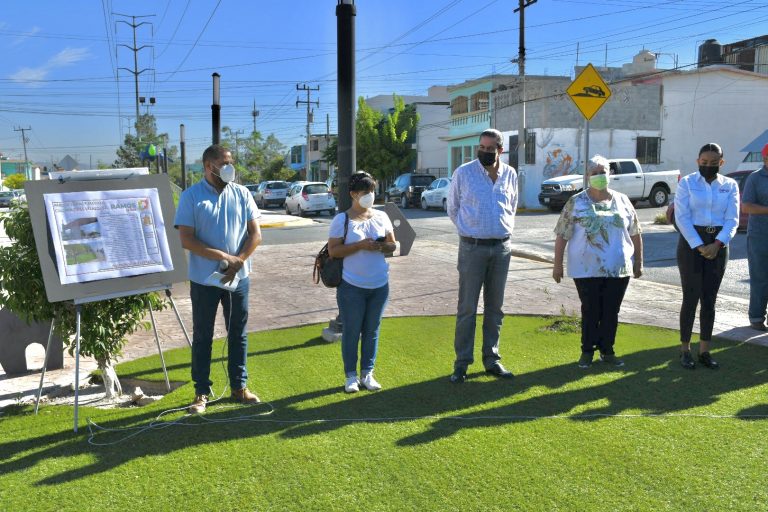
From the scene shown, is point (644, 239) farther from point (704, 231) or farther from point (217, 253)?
point (217, 253)

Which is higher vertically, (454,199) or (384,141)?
(384,141)

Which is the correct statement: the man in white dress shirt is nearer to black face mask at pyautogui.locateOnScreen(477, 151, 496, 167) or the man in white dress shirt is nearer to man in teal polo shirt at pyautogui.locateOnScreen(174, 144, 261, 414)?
black face mask at pyautogui.locateOnScreen(477, 151, 496, 167)

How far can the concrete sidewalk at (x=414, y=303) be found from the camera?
6781 mm

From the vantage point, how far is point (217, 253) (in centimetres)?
475

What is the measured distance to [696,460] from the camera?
398 centimetres

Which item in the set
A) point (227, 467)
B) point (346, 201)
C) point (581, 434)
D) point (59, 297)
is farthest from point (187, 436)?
point (346, 201)

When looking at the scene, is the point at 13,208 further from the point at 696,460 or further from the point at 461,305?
the point at 696,460

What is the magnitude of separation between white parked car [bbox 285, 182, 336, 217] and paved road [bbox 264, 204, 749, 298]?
Result: 197 inches

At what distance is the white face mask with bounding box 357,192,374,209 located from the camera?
518cm

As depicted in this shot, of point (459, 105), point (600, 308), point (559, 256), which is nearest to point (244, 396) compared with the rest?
point (559, 256)

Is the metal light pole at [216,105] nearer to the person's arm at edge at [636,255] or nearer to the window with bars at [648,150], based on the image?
the person's arm at edge at [636,255]

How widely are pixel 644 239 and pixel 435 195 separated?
47.3 feet

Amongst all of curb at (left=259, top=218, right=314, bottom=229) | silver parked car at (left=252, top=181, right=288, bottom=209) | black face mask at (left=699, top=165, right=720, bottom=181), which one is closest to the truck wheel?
curb at (left=259, top=218, right=314, bottom=229)

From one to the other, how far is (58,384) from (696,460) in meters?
4.98
